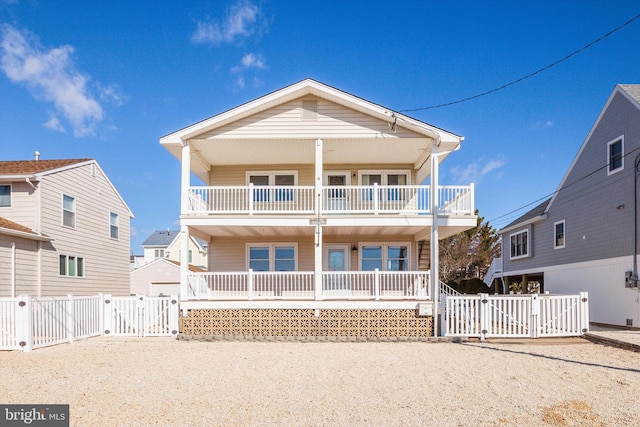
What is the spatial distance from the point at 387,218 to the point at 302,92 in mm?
5223

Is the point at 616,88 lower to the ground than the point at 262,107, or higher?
higher

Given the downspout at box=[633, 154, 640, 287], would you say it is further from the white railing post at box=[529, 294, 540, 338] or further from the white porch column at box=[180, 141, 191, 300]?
the white porch column at box=[180, 141, 191, 300]

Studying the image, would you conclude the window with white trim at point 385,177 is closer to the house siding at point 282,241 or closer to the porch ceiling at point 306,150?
the porch ceiling at point 306,150

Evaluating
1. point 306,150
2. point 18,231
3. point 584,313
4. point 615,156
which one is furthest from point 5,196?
point 615,156

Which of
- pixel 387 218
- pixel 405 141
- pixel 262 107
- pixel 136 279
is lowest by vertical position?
pixel 136 279

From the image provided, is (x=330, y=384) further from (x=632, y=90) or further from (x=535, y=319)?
(x=632, y=90)

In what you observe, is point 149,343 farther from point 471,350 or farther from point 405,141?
point 405,141

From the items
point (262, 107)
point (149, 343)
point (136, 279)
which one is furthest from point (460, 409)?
point (136, 279)

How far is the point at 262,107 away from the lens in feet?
45.3

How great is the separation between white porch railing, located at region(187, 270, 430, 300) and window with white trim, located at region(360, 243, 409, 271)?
0.83 m

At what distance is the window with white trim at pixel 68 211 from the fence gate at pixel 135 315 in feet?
20.6

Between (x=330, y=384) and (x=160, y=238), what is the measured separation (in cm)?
4746

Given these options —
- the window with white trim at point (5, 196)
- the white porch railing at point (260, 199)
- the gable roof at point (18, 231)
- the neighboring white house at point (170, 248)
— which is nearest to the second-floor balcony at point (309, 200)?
the white porch railing at point (260, 199)

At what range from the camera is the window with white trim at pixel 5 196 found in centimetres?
1572
